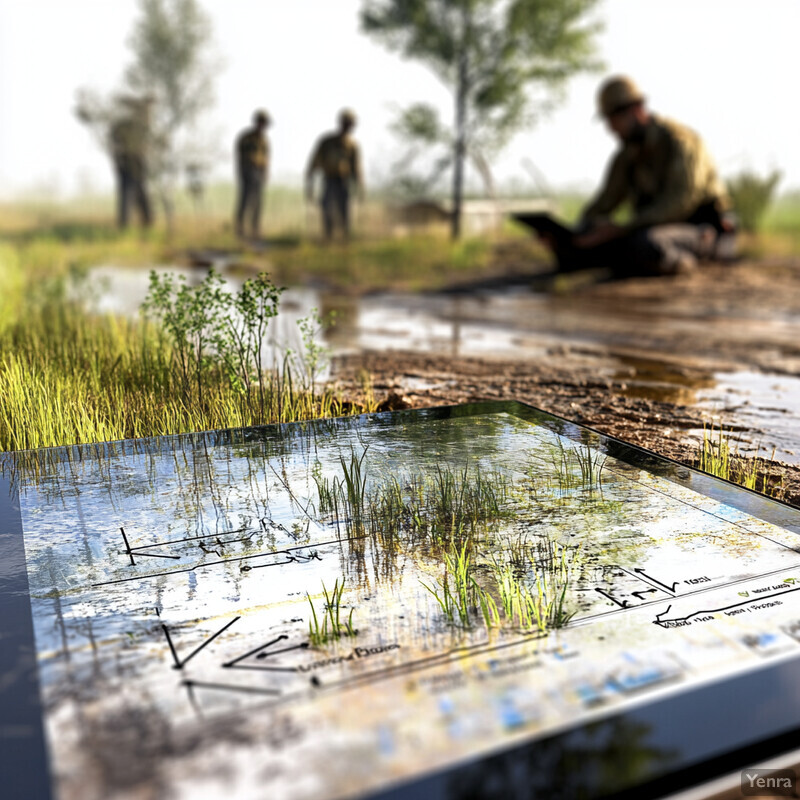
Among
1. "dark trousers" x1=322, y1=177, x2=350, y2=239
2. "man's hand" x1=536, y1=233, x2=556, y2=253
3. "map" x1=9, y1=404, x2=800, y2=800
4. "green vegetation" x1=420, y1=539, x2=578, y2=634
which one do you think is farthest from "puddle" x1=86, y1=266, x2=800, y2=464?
"dark trousers" x1=322, y1=177, x2=350, y2=239

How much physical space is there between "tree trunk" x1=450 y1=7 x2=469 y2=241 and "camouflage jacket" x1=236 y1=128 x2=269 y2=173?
3.19 m

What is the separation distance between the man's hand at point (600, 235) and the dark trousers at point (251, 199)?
7.61m

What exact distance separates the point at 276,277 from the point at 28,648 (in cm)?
903

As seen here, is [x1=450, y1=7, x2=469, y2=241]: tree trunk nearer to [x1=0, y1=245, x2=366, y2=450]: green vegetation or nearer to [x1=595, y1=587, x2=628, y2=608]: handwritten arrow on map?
[x1=0, y1=245, x2=366, y2=450]: green vegetation

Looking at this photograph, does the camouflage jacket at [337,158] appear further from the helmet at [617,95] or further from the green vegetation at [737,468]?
the green vegetation at [737,468]

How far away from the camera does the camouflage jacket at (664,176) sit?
8664mm

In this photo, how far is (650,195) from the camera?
A: 904 cm

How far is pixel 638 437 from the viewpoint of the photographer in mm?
3383

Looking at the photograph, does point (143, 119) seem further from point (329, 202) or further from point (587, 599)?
point (587, 599)

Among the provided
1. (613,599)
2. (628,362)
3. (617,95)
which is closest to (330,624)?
(613,599)

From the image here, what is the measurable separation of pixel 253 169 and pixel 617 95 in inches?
301

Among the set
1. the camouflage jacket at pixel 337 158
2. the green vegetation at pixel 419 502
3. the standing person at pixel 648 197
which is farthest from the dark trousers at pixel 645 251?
the green vegetation at pixel 419 502

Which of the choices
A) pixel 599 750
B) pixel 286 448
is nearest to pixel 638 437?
pixel 286 448

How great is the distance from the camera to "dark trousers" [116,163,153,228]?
17.6 metres
